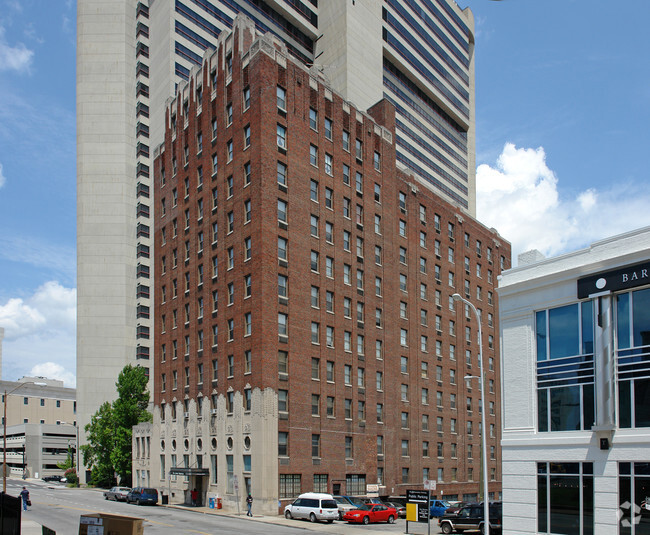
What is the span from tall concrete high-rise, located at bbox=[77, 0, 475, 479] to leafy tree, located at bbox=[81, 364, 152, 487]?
74.2 ft

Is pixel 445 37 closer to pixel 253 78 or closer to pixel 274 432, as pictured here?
pixel 253 78

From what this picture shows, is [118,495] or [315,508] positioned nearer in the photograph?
[315,508]

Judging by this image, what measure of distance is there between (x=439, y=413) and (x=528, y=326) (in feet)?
151

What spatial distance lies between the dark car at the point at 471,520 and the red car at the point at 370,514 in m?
6.31

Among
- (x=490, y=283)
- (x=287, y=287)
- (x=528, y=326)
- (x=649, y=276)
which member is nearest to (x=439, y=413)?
(x=490, y=283)

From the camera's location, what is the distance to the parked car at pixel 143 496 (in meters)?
59.0

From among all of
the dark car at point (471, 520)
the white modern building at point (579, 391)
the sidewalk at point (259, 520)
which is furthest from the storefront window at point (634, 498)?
the sidewalk at point (259, 520)

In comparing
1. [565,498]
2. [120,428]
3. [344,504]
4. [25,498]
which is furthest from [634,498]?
[120,428]

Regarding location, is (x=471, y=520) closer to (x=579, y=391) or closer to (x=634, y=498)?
(x=579, y=391)

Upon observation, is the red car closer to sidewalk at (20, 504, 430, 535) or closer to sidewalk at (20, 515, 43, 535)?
sidewalk at (20, 504, 430, 535)

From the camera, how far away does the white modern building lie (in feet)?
91.2

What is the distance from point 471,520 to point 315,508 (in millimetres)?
10993

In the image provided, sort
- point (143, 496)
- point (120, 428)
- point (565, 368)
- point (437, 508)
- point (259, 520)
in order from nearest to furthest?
point (565, 368) < point (259, 520) < point (437, 508) < point (143, 496) < point (120, 428)

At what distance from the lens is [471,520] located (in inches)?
1624
